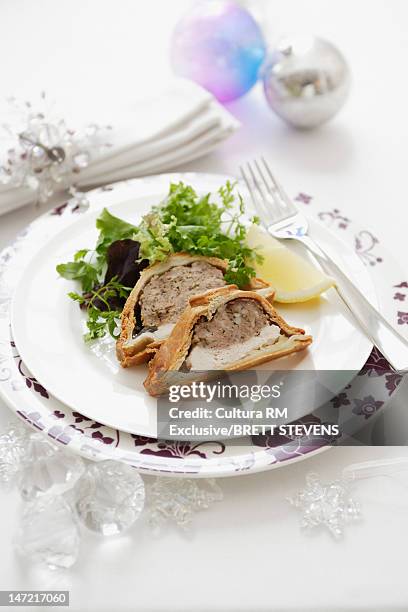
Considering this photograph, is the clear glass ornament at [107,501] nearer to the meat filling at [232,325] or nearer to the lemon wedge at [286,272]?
the meat filling at [232,325]

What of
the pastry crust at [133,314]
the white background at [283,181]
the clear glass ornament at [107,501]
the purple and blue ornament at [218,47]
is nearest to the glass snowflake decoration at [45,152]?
the white background at [283,181]

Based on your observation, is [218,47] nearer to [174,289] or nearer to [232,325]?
[174,289]

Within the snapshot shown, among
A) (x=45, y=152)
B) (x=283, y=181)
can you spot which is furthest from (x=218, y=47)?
(x=45, y=152)

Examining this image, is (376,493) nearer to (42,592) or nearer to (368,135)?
(42,592)

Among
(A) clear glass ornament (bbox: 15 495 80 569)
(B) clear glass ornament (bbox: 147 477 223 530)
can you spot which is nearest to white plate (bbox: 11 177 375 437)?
(B) clear glass ornament (bbox: 147 477 223 530)

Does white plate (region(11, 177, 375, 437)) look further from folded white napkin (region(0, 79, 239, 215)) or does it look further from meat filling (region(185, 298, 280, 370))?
folded white napkin (region(0, 79, 239, 215))

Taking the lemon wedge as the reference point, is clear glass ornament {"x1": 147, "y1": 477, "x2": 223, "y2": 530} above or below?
below
